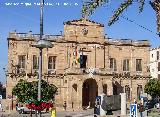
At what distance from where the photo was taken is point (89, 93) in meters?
68.1

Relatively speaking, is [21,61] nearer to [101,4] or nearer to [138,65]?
[138,65]

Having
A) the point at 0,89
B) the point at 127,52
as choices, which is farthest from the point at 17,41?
the point at 0,89

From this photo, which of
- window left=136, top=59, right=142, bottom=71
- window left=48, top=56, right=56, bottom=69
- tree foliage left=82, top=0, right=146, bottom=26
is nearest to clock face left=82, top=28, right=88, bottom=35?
window left=48, top=56, right=56, bottom=69

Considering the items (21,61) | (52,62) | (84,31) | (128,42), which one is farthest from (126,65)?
(21,61)

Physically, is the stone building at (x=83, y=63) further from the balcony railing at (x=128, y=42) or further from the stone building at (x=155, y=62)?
the stone building at (x=155, y=62)

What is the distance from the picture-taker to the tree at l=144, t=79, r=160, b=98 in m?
66.7

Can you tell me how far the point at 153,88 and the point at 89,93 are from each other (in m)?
9.85

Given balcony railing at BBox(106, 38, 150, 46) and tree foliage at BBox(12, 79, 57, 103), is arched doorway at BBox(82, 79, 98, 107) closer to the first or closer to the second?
balcony railing at BBox(106, 38, 150, 46)

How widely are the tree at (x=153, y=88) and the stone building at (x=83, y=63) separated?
296 centimetres

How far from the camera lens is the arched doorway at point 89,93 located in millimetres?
66750

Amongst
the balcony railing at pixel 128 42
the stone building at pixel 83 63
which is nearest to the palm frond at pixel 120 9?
the stone building at pixel 83 63

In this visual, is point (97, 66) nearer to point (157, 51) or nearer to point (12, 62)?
point (12, 62)

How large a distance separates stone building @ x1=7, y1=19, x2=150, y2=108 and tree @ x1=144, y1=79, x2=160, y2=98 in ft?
9.71

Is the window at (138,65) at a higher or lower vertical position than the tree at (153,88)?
higher
